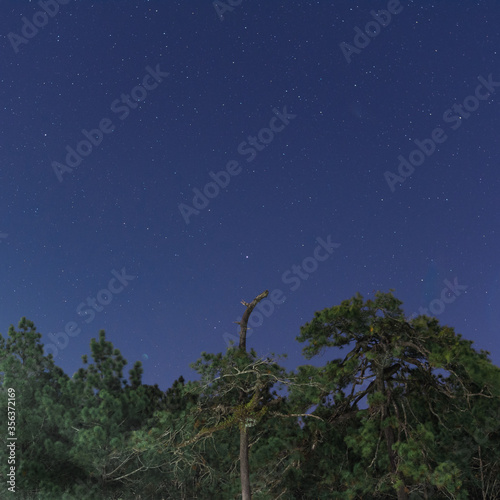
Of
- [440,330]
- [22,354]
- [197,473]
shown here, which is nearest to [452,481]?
[440,330]

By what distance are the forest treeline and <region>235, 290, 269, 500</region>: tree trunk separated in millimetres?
25

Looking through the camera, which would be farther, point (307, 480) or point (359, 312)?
point (307, 480)

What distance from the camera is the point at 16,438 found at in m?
12.5

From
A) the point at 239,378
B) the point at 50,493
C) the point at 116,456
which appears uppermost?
the point at 239,378

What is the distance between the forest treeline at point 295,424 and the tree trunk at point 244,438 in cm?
2

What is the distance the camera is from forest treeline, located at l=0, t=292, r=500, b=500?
10.2 m

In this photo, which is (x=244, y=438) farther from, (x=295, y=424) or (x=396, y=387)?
(x=396, y=387)

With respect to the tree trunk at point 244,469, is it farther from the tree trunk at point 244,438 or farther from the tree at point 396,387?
the tree at point 396,387

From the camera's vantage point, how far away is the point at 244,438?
33.7 feet

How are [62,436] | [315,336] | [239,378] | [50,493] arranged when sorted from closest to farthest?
[239,378] < [315,336] < [50,493] < [62,436]

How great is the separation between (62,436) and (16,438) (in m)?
1.03

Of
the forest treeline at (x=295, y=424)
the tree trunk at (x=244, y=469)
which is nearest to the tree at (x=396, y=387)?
the forest treeline at (x=295, y=424)

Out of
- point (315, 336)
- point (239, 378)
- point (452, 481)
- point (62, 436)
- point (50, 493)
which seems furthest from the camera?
point (62, 436)

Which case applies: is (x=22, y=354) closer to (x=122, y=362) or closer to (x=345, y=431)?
(x=122, y=362)
